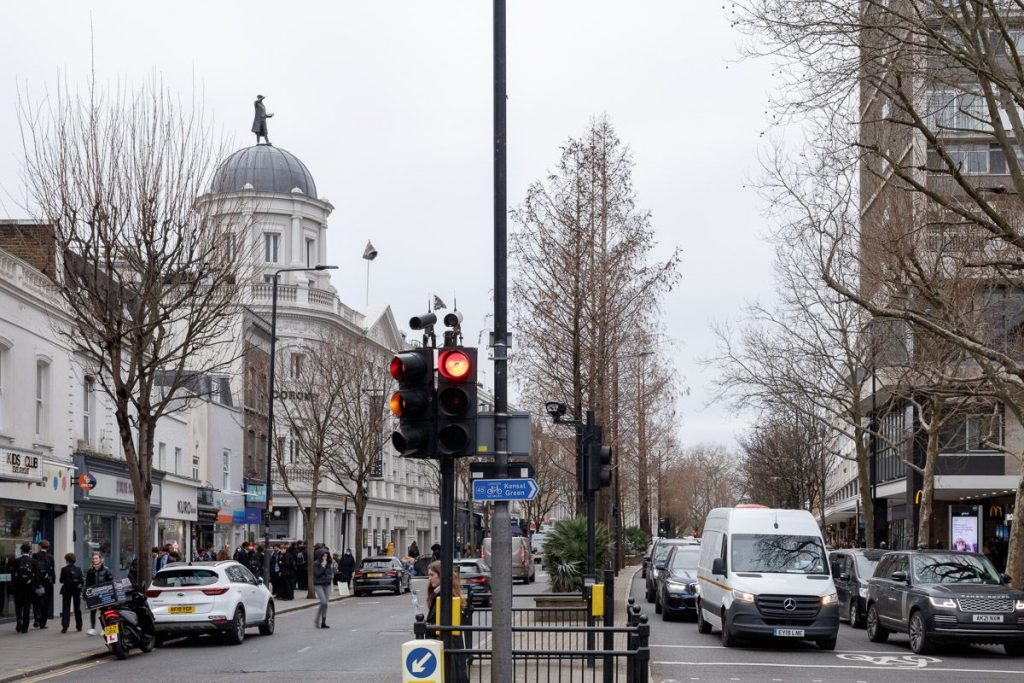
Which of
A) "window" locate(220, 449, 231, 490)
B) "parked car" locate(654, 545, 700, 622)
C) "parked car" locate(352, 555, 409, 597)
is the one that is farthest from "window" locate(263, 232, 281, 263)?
"parked car" locate(654, 545, 700, 622)

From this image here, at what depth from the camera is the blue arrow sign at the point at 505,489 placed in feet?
37.5

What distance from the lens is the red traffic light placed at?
1149 centimetres

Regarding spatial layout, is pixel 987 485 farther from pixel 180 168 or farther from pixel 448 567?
pixel 448 567

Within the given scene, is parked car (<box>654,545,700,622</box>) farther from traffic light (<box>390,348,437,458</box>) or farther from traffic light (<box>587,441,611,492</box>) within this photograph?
traffic light (<box>390,348,437,458</box>)

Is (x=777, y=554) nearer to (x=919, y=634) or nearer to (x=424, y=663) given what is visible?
(x=919, y=634)

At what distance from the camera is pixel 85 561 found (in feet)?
110

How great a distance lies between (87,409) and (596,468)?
1921 centimetres

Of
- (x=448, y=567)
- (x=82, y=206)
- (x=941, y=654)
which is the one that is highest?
(x=82, y=206)

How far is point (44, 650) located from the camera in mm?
22672

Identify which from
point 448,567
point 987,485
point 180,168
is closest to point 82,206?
point 180,168

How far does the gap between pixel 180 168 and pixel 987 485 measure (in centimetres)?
3879

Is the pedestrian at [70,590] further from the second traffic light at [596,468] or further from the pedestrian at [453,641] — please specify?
the second traffic light at [596,468]

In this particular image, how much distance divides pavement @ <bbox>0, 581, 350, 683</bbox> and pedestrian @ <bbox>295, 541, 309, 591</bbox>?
17645 millimetres

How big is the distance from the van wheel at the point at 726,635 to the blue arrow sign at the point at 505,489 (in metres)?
11.8
